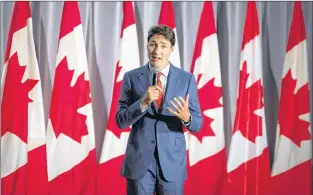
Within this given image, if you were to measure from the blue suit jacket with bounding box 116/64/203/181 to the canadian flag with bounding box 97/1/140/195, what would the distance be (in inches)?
82.7

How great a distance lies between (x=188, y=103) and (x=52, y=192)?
253 cm

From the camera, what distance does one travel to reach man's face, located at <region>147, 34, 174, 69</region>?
191 centimetres

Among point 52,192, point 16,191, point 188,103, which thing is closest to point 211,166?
point 52,192

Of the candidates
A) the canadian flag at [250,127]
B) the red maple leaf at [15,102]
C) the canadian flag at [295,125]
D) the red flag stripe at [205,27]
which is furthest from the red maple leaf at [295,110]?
the red maple leaf at [15,102]

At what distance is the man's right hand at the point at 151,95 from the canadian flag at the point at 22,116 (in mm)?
2463

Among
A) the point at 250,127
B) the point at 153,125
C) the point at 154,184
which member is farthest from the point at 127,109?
the point at 250,127

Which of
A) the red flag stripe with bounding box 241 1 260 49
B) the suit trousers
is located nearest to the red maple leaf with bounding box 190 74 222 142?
the red flag stripe with bounding box 241 1 260 49

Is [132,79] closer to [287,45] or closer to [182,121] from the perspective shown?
[182,121]

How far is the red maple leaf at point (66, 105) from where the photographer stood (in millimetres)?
4047

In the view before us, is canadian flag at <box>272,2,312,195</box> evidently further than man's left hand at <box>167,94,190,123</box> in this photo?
Yes

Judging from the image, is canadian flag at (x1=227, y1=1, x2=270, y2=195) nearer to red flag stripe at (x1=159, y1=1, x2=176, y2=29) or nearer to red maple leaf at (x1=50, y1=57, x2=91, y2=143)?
red flag stripe at (x1=159, y1=1, x2=176, y2=29)

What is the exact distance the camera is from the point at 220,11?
4441 mm

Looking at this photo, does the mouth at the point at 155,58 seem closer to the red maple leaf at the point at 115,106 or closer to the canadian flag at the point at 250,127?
the red maple leaf at the point at 115,106

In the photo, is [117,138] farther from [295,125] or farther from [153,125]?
[153,125]
